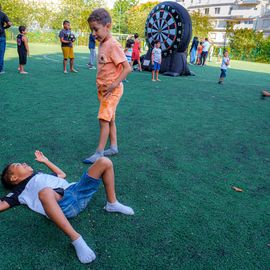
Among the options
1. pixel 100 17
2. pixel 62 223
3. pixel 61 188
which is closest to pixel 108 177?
pixel 61 188

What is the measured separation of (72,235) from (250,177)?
247 centimetres

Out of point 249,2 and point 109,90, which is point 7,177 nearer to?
point 109,90

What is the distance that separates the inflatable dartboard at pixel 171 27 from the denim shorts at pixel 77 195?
11492 millimetres

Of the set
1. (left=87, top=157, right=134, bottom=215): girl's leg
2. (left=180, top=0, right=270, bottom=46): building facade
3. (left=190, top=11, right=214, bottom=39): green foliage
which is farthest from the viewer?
(left=180, top=0, right=270, bottom=46): building facade

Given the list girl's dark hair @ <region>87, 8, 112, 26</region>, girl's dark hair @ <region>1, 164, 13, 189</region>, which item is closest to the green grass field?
girl's dark hair @ <region>1, 164, 13, 189</region>

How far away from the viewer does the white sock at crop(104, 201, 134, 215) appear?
267 cm

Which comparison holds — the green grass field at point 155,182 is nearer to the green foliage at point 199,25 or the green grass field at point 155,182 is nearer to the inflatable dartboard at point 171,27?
the inflatable dartboard at point 171,27

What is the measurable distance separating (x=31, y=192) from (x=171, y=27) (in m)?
11.9

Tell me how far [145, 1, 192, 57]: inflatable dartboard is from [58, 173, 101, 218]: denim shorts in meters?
11.5

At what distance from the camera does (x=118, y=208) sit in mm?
2674

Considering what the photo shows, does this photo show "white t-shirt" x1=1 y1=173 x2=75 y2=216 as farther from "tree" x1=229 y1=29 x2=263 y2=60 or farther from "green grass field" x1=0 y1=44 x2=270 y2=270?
"tree" x1=229 y1=29 x2=263 y2=60

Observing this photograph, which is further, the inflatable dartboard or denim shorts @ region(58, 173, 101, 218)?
the inflatable dartboard

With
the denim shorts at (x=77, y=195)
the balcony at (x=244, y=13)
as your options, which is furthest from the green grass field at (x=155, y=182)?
the balcony at (x=244, y=13)

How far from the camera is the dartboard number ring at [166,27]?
12703 millimetres
